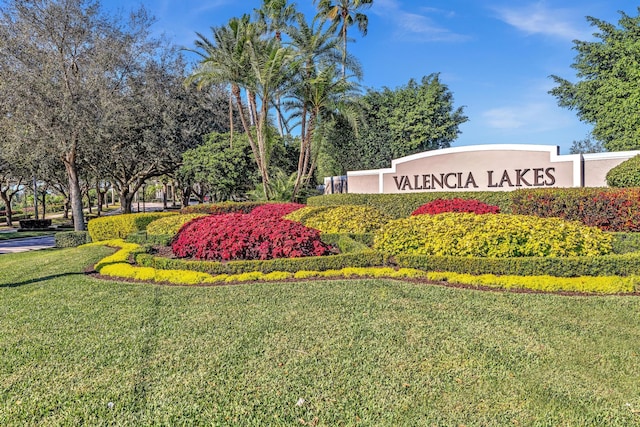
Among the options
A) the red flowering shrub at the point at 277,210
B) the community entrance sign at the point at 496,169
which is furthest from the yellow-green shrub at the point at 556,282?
the community entrance sign at the point at 496,169

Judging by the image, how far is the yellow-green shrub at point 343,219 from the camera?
9.10m

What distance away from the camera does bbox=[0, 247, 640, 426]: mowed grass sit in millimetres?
2639

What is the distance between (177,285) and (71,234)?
30.2 ft

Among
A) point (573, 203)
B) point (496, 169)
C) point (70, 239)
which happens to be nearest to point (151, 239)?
point (70, 239)

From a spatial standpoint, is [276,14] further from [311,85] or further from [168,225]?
[168,225]

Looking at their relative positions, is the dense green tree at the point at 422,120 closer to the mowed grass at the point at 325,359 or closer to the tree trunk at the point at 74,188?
the tree trunk at the point at 74,188

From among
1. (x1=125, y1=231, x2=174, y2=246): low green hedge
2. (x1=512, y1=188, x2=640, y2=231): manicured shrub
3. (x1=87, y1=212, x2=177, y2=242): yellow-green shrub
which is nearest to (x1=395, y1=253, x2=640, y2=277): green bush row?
(x1=512, y1=188, x2=640, y2=231): manicured shrub

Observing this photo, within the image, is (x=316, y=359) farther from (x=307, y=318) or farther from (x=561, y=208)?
(x=561, y=208)

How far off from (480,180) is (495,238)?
25.0 feet

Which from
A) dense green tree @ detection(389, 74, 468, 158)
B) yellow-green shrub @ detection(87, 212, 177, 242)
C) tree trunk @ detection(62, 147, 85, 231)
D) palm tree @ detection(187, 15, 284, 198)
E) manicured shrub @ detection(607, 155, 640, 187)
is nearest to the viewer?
manicured shrub @ detection(607, 155, 640, 187)

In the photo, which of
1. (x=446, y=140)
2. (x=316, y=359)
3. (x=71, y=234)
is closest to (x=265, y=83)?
(x=71, y=234)

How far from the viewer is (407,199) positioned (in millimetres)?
13039

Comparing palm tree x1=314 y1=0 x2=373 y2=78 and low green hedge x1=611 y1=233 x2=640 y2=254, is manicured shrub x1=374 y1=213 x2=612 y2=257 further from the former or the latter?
palm tree x1=314 y1=0 x2=373 y2=78

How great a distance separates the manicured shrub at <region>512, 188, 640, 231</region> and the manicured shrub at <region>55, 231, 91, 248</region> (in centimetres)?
1405
